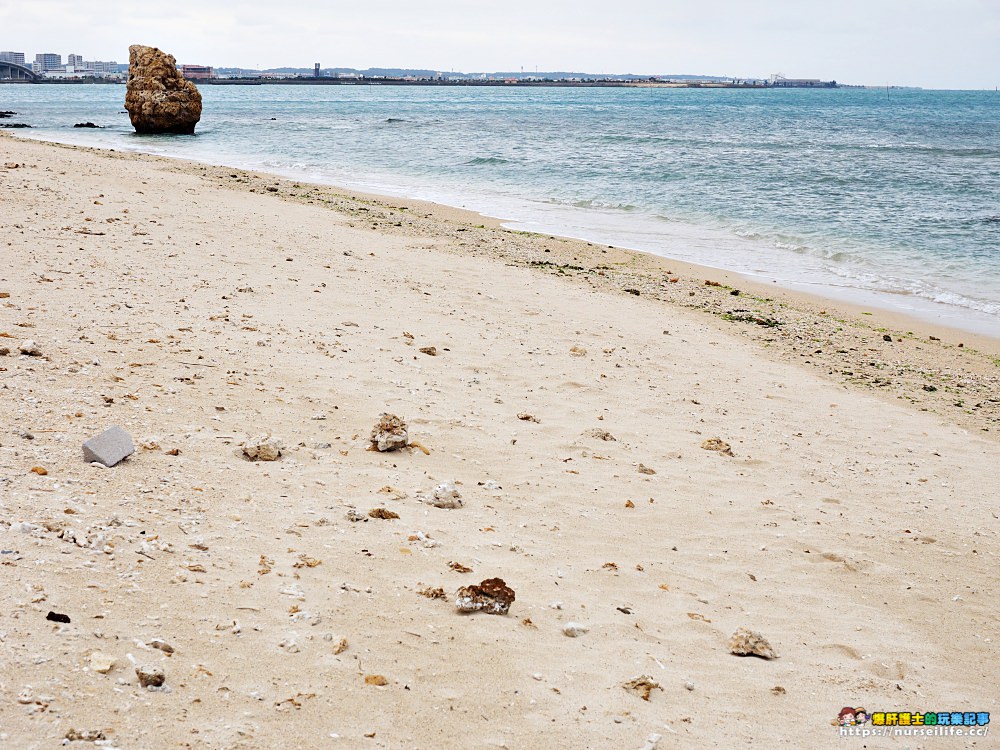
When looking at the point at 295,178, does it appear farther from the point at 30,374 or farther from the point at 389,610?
the point at 389,610

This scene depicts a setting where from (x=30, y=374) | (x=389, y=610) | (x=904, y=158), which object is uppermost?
(x=904, y=158)

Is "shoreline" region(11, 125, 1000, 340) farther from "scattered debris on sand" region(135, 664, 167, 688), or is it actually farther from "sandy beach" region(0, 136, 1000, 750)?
"scattered debris on sand" region(135, 664, 167, 688)

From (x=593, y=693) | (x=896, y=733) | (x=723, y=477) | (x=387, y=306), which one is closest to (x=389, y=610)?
(x=593, y=693)

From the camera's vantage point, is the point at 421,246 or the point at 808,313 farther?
the point at 421,246

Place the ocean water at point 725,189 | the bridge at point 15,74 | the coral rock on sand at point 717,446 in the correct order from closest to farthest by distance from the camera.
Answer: the coral rock on sand at point 717,446 < the ocean water at point 725,189 < the bridge at point 15,74

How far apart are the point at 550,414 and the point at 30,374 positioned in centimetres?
355

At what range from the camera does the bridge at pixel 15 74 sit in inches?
6398

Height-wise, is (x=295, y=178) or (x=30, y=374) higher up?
(x=295, y=178)

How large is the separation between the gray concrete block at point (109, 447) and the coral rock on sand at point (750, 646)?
126 inches

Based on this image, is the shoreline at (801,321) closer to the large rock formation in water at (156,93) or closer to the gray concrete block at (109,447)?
the gray concrete block at (109,447)

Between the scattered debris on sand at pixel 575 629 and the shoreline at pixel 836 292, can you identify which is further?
the shoreline at pixel 836 292

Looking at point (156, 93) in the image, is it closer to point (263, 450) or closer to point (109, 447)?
point (263, 450)

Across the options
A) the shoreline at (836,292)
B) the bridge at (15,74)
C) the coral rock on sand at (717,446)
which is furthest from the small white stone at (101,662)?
the bridge at (15,74)

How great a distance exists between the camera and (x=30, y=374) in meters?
5.29
